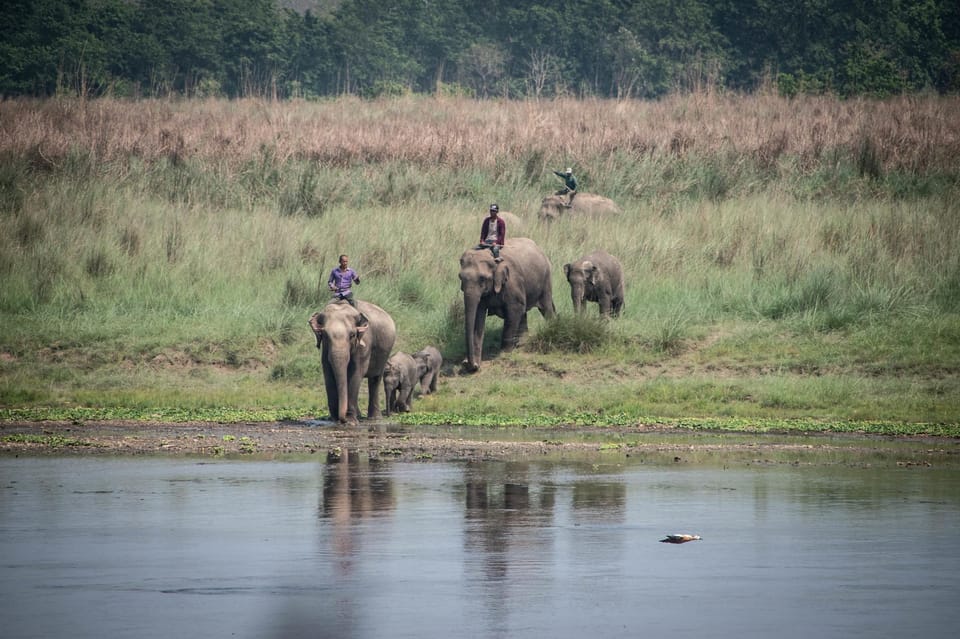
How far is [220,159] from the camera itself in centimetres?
3606

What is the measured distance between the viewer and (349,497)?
14125 millimetres

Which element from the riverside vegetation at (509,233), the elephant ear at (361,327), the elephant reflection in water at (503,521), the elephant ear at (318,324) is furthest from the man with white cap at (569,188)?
the elephant reflection in water at (503,521)

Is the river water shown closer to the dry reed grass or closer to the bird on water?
the bird on water

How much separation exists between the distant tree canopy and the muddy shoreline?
4133cm

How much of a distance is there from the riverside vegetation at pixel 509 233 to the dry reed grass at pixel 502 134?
11cm

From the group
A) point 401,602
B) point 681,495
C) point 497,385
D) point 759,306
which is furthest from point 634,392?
point 401,602

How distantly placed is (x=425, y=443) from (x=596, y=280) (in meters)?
8.47

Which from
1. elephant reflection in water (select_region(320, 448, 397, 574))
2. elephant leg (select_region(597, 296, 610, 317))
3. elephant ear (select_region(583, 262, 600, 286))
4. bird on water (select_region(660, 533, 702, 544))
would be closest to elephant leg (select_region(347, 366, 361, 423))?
elephant reflection in water (select_region(320, 448, 397, 574))

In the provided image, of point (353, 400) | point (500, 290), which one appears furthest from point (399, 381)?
point (500, 290)

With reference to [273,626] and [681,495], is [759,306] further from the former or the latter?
[273,626]

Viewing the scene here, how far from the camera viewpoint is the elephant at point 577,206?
3219 cm

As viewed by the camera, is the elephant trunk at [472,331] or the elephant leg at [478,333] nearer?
the elephant trunk at [472,331]

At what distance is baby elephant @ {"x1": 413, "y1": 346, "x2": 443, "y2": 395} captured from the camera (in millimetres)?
22156

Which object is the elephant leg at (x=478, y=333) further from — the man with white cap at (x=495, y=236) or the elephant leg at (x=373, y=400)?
the elephant leg at (x=373, y=400)
